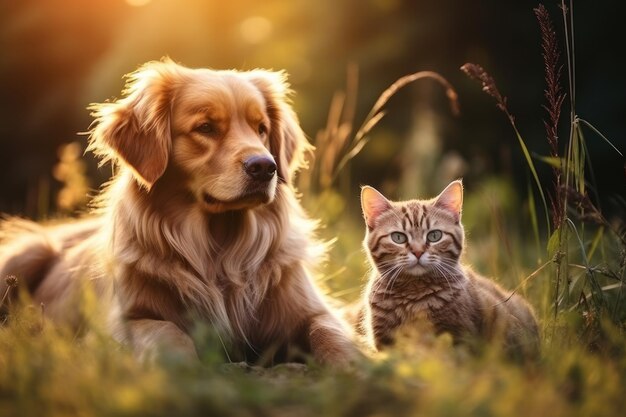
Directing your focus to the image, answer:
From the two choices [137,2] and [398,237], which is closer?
[398,237]

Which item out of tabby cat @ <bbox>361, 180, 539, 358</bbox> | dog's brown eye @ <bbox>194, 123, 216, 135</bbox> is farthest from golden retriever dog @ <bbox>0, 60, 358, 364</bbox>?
tabby cat @ <bbox>361, 180, 539, 358</bbox>

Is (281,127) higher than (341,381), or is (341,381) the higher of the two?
(281,127)

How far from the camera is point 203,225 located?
3586mm

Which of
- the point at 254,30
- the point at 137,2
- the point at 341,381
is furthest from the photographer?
the point at 254,30

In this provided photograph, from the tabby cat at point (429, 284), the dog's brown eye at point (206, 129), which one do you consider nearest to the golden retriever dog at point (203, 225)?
the dog's brown eye at point (206, 129)

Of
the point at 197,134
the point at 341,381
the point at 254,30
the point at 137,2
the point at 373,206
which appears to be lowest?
the point at 341,381

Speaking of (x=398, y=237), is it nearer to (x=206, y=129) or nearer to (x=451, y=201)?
(x=451, y=201)

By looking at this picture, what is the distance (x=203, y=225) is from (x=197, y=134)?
1.39 ft

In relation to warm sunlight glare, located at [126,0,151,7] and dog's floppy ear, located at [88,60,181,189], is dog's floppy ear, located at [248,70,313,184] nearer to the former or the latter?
dog's floppy ear, located at [88,60,181,189]

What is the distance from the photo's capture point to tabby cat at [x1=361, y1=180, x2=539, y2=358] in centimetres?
325

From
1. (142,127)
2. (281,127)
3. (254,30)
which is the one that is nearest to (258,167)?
(142,127)

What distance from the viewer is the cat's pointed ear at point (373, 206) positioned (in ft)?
12.1

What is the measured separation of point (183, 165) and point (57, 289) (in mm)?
1320

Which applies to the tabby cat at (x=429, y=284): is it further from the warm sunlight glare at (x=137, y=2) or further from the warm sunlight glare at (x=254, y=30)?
the warm sunlight glare at (x=137, y=2)
